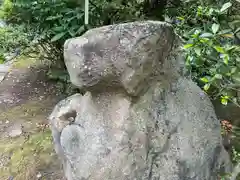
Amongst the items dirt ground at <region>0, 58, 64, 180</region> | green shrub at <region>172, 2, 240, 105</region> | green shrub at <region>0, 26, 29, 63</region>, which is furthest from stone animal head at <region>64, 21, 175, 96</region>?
A: green shrub at <region>0, 26, 29, 63</region>

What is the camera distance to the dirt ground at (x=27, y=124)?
7.41ft

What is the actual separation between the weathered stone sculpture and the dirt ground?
0.79 m

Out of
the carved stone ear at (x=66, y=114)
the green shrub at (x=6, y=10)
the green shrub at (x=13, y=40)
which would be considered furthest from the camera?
the green shrub at (x=6, y=10)

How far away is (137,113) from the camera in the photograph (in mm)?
1405

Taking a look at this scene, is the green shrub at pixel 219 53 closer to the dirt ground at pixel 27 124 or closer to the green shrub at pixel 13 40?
the dirt ground at pixel 27 124

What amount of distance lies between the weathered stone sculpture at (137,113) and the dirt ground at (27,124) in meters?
0.79

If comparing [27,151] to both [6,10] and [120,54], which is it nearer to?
[120,54]

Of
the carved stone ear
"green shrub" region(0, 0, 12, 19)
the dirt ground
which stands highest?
the carved stone ear

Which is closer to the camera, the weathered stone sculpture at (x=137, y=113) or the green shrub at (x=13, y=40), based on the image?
the weathered stone sculpture at (x=137, y=113)

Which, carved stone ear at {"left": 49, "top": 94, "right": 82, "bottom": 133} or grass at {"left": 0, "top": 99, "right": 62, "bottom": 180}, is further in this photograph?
grass at {"left": 0, "top": 99, "right": 62, "bottom": 180}

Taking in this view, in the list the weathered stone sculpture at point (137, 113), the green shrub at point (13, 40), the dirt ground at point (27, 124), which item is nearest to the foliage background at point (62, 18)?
the green shrub at point (13, 40)

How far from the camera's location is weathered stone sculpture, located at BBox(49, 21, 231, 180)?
4.26ft

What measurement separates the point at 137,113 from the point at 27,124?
170 centimetres

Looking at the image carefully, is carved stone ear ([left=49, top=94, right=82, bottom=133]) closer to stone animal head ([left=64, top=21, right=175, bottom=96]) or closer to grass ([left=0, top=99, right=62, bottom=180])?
stone animal head ([left=64, top=21, right=175, bottom=96])
